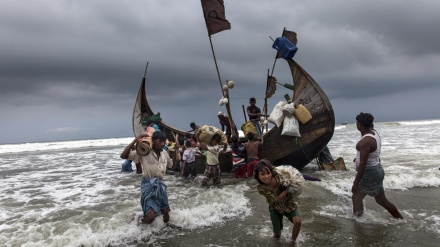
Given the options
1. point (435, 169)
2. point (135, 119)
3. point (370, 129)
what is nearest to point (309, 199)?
point (370, 129)

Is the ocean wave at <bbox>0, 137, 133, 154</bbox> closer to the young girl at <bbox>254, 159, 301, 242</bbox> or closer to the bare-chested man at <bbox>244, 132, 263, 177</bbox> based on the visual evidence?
the bare-chested man at <bbox>244, 132, 263, 177</bbox>

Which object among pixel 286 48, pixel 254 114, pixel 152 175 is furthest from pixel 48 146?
pixel 152 175

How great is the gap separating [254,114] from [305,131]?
5.90 ft

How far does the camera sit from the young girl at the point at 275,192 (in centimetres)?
324

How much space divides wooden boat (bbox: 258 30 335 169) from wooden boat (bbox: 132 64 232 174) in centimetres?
106

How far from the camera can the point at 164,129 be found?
11.2 meters

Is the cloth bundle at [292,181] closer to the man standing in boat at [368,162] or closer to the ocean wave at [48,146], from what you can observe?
the man standing in boat at [368,162]

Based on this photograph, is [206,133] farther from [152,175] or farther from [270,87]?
[270,87]

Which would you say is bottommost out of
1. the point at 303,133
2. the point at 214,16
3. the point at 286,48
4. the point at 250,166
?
the point at 250,166

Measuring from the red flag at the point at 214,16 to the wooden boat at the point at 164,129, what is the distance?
3512 millimetres

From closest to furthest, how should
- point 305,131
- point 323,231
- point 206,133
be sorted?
point 323,231, point 206,133, point 305,131

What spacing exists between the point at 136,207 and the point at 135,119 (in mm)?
7702

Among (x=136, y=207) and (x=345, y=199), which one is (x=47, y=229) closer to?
(x=136, y=207)

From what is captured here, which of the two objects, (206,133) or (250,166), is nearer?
(206,133)
